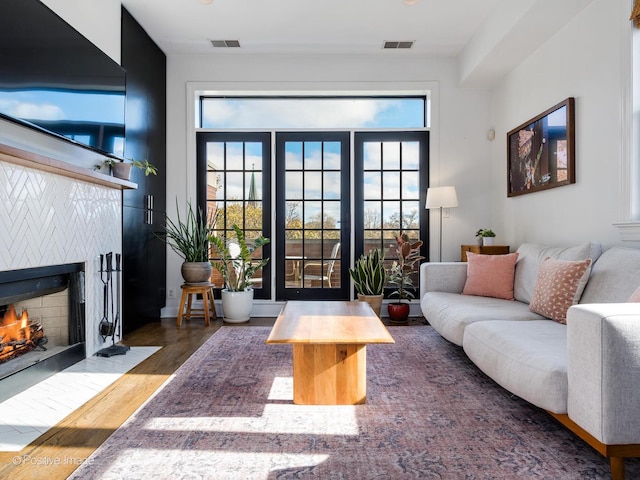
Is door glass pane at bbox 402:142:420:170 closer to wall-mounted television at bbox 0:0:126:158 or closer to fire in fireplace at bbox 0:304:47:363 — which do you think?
wall-mounted television at bbox 0:0:126:158

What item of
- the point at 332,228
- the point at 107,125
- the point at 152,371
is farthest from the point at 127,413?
the point at 332,228

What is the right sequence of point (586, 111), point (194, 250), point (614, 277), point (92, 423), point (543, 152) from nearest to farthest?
point (92, 423) < point (614, 277) < point (586, 111) < point (543, 152) < point (194, 250)

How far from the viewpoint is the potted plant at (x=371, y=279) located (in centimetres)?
435

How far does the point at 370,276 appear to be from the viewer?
4.41m

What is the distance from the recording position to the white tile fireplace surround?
2.28 m

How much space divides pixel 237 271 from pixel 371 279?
1398 mm

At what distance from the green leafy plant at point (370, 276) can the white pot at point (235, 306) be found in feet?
3.77

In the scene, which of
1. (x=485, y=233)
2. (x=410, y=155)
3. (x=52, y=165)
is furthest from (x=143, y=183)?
(x=485, y=233)

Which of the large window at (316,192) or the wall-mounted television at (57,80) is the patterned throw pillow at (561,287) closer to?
the large window at (316,192)

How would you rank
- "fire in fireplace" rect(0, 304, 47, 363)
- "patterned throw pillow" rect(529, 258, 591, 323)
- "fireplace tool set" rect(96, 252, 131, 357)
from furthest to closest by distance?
"fireplace tool set" rect(96, 252, 131, 357)
"patterned throw pillow" rect(529, 258, 591, 323)
"fire in fireplace" rect(0, 304, 47, 363)

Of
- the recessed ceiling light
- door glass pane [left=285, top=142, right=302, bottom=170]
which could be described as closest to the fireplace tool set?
door glass pane [left=285, top=142, right=302, bottom=170]

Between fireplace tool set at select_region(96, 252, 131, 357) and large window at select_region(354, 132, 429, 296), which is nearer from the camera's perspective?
fireplace tool set at select_region(96, 252, 131, 357)

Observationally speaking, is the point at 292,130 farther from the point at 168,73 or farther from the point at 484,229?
the point at 484,229

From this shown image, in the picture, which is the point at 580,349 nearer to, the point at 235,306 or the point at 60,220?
the point at 60,220
